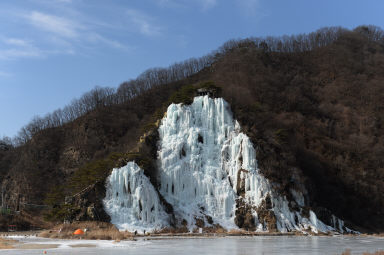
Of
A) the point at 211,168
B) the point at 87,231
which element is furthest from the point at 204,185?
the point at 87,231

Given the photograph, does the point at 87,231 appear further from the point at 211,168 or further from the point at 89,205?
the point at 211,168

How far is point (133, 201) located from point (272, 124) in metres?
40.2

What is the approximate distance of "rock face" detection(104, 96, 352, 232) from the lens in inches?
2096

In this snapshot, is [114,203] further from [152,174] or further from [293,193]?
[293,193]

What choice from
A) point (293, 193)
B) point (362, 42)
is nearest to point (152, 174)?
point (293, 193)

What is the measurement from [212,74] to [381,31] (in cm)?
7924

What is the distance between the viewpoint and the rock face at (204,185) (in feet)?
175

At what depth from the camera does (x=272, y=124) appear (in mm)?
83938

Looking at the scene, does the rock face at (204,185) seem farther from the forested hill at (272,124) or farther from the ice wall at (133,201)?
the forested hill at (272,124)

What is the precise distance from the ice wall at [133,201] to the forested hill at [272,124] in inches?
116

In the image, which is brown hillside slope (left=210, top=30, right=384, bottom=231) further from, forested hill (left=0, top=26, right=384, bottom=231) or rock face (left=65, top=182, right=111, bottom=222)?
rock face (left=65, top=182, right=111, bottom=222)

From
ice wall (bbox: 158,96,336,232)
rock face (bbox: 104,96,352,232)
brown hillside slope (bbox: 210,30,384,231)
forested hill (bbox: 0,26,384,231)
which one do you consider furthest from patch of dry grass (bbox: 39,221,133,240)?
brown hillside slope (bbox: 210,30,384,231)

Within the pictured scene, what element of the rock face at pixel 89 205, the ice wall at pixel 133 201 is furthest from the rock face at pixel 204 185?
the rock face at pixel 89 205

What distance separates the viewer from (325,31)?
14838 cm
